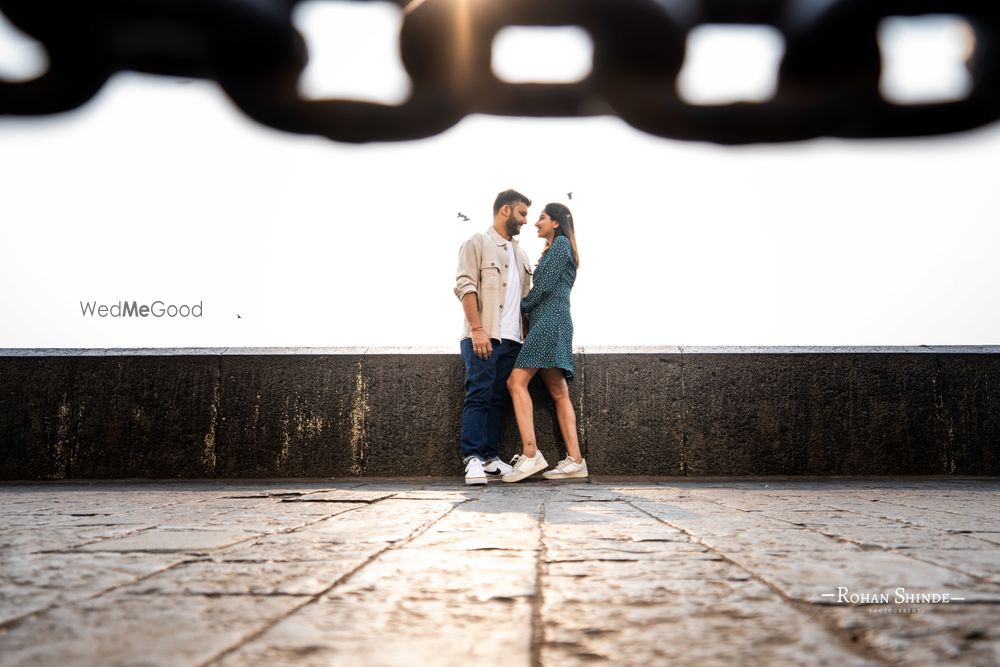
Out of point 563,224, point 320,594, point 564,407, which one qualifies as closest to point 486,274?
point 563,224

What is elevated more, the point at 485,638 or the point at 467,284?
the point at 467,284

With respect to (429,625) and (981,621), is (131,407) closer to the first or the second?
(429,625)

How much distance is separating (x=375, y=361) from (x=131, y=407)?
1.20m

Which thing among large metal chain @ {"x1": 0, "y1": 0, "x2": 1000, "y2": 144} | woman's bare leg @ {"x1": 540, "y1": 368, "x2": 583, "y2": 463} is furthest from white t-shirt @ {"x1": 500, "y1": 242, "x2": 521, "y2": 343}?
large metal chain @ {"x1": 0, "y1": 0, "x2": 1000, "y2": 144}

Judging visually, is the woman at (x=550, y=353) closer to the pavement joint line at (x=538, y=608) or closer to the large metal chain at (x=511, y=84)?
the pavement joint line at (x=538, y=608)

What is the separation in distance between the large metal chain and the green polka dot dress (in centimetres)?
243

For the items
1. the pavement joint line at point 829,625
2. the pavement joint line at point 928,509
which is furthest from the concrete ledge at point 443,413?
the pavement joint line at point 829,625

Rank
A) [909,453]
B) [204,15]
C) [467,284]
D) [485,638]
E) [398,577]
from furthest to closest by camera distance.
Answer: [909,453]
[467,284]
[398,577]
[204,15]
[485,638]

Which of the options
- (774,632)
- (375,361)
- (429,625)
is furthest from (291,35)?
(375,361)

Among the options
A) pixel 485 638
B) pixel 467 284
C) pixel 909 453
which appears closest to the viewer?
pixel 485 638

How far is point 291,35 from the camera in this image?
113cm

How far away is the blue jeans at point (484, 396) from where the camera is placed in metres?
3.57

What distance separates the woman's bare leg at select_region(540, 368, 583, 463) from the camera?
3.60 meters

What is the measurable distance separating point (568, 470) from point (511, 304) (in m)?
0.81
